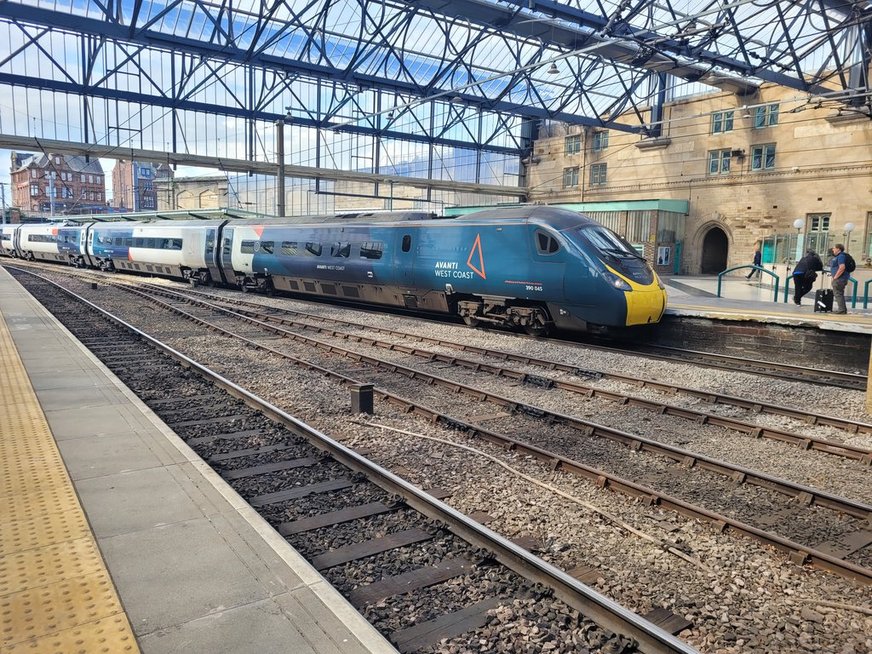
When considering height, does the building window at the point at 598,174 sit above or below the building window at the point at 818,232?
above

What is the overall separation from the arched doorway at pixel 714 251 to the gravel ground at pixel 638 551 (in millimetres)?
34574

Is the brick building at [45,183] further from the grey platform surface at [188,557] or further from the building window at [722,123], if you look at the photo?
the grey platform surface at [188,557]

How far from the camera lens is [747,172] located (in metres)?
35.3

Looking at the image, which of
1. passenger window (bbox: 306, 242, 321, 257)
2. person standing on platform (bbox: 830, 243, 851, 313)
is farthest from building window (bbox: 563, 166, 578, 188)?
person standing on platform (bbox: 830, 243, 851, 313)

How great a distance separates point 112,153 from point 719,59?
88.5 ft

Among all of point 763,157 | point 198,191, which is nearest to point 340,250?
point 763,157

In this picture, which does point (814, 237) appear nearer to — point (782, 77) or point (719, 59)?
point (782, 77)

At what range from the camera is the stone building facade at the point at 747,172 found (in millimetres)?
30969

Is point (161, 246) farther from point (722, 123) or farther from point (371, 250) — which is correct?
point (722, 123)

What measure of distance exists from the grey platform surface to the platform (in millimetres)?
11585

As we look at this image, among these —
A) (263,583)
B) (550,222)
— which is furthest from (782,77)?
(263,583)

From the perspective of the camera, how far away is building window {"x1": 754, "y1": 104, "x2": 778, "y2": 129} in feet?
113

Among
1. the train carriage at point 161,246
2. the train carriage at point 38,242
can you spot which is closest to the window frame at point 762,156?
the train carriage at point 161,246

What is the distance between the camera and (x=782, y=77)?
29.4 metres
